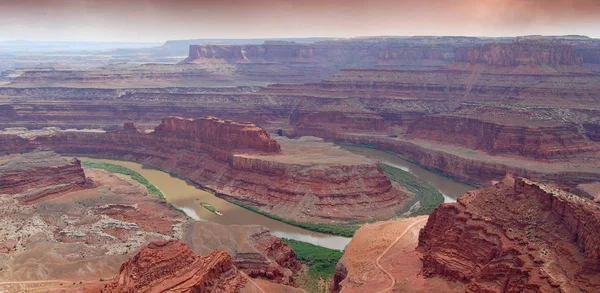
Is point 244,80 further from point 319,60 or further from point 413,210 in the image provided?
point 413,210

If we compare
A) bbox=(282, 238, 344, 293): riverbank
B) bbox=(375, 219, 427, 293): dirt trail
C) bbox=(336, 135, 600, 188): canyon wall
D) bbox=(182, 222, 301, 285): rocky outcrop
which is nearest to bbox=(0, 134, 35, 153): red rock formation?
bbox=(182, 222, 301, 285): rocky outcrop

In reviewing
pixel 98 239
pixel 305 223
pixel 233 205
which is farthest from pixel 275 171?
pixel 98 239

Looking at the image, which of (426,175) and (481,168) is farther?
(426,175)

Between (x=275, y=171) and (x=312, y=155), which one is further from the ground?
(x=312, y=155)

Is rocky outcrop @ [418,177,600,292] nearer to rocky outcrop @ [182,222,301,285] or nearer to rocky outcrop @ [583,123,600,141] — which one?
rocky outcrop @ [182,222,301,285]

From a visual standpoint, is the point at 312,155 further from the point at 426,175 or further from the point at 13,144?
the point at 13,144

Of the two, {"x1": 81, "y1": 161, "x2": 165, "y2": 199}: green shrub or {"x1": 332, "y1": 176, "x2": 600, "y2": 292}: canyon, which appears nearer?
{"x1": 332, "y1": 176, "x2": 600, "y2": 292}: canyon
